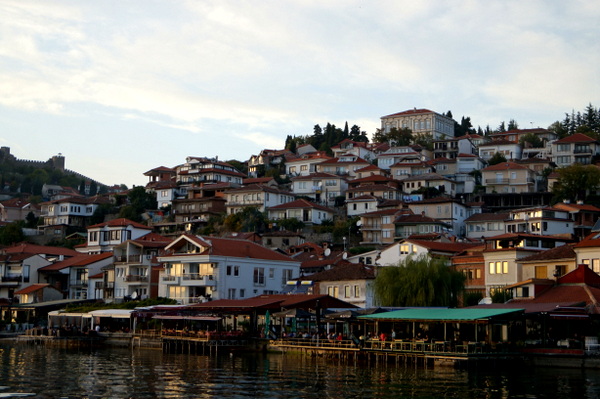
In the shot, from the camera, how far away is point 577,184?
111062mm

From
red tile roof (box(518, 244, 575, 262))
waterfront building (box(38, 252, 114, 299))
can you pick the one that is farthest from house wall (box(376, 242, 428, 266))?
waterfront building (box(38, 252, 114, 299))

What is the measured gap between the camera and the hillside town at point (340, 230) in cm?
6819

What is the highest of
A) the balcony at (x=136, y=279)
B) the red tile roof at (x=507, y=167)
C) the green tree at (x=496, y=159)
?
the green tree at (x=496, y=159)

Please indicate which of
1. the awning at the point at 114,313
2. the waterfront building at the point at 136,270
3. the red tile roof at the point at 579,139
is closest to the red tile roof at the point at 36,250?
the waterfront building at the point at 136,270

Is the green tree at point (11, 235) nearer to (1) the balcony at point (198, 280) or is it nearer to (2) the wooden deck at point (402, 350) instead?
(1) the balcony at point (198, 280)

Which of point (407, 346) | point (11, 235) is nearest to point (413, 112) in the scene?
point (11, 235)

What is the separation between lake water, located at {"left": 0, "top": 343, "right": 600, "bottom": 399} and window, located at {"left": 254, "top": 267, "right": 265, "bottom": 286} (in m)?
20.4

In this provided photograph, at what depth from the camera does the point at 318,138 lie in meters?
187

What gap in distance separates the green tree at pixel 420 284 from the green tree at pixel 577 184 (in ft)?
181

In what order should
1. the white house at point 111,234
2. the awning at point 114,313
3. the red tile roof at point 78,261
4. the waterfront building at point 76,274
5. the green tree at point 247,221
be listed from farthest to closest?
1. the green tree at point 247,221
2. the white house at point 111,234
3. the red tile roof at point 78,261
4. the waterfront building at point 76,274
5. the awning at point 114,313

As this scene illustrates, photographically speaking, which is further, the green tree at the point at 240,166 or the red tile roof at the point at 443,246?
the green tree at the point at 240,166

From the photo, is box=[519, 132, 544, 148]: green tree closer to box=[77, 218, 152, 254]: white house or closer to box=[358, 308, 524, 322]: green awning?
box=[77, 218, 152, 254]: white house

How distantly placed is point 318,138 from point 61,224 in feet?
228

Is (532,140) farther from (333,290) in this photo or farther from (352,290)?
(352,290)
